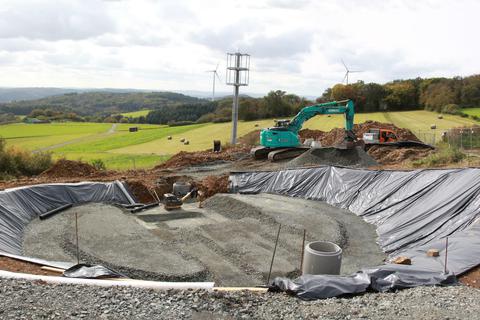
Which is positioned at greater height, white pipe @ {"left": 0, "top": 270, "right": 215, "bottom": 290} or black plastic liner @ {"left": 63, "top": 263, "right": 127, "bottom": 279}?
white pipe @ {"left": 0, "top": 270, "right": 215, "bottom": 290}

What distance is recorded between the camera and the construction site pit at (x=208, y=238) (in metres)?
13.5

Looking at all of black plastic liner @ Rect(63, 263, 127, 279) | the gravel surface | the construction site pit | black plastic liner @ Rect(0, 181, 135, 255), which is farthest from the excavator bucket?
black plastic liner @ Rect(63, 263, 127, 279)

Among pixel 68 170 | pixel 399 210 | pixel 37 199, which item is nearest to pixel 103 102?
pixel 68 170

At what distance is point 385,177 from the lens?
801 inches

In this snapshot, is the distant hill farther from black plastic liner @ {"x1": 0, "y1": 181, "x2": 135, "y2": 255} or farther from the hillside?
black plastic liner @ {"x1": 0, "y1": 181, "x2": 135, "y2": 255}

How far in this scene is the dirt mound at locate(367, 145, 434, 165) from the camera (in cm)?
2764

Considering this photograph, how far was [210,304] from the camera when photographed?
8195mm

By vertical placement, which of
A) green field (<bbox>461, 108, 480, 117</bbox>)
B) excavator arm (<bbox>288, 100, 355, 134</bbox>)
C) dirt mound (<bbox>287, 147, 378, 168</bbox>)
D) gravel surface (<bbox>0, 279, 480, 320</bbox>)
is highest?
green field (<bbox>461, 108, 480, 117</bbox>)

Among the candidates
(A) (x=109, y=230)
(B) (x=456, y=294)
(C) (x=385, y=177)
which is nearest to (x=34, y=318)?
(B) (x=456, y=294)

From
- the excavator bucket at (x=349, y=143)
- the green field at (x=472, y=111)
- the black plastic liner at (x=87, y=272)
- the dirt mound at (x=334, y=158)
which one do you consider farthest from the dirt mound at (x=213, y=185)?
the green field at (x=472, y=111)

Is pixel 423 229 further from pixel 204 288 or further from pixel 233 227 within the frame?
pixel 204 288

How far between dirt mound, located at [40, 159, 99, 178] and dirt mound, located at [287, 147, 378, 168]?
12499mm

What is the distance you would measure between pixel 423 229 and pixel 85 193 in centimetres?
1525

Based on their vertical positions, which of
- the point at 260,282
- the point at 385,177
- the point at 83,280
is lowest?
the point at 260,282
